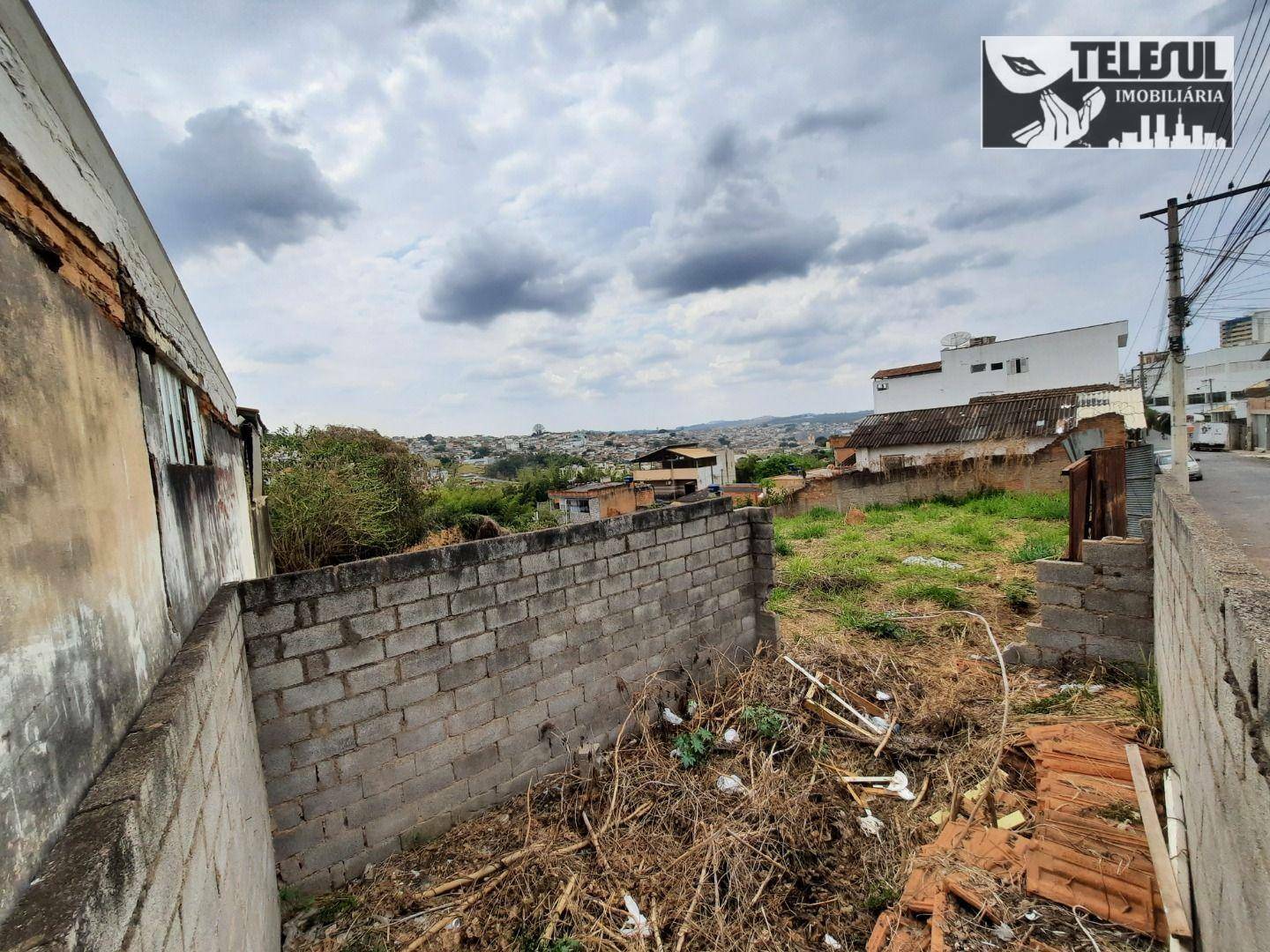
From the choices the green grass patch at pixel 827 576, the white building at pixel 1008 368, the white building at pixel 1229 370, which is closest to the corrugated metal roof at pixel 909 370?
the white building at pixel 1008 368

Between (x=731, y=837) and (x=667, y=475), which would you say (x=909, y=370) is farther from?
(x=731, y=837)

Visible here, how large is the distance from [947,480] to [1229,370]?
42.2m

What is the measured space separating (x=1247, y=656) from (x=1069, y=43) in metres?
9.81

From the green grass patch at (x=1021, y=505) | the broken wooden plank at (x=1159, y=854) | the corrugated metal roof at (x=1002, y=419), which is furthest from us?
the corrugated metal roof at (x=1002, y=419)

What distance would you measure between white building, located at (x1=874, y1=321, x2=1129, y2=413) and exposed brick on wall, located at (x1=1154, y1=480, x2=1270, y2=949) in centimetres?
2990

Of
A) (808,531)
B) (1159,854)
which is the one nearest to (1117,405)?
(808,531)

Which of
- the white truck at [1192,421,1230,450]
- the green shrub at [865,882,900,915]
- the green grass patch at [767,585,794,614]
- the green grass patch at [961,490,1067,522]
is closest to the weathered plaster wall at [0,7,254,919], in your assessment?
the green shrub at [865,882,900,915]

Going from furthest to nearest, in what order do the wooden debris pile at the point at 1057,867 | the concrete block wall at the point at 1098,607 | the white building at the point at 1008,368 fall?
the white building at the point at 1008,368 < the concrete block wall at the point at 1098,607 < the wooden debris pile at the point at 1057,867

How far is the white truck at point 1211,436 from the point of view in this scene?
27.8 meters

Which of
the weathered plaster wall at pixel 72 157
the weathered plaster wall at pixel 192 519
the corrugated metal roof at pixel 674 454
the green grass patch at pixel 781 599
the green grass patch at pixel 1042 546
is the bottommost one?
the green grass patch at pixel 781 599

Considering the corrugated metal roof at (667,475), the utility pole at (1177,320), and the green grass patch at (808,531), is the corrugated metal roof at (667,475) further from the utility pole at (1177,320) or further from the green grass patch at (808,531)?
the utility pole at (1177,320)

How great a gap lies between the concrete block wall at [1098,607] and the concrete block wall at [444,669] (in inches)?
134

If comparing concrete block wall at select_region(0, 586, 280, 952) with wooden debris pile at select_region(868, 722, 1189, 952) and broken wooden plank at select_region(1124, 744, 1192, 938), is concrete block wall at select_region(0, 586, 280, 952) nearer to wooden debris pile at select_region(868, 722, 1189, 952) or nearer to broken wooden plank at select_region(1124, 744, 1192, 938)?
wooden debris pile at select_region(868, 722, 1189, 952)

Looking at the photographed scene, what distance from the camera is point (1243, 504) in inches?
317
